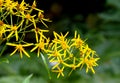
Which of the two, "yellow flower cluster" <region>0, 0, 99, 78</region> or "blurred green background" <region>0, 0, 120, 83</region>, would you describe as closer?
"yellow flower cluster" <region>0, 0, 99, 78</region>

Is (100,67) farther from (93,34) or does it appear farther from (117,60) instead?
(93,34)

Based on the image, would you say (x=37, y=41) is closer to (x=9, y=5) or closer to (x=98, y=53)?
(x=9, y=5)

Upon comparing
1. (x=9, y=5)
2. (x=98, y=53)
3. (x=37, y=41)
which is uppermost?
(x=9, y=5)

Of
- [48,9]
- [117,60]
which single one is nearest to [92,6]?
[48,9]

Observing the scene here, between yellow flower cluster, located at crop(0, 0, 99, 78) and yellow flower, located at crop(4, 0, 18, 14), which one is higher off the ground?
yellow flower, located at crop(4, 0, 18, 14)

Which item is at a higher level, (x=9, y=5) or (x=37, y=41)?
(x=9, y=5)

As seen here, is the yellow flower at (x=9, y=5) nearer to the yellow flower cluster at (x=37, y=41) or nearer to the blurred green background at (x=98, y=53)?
the yellow flower cluster at (x=37, y=41)

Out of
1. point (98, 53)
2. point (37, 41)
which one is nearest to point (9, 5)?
point (37, 41)

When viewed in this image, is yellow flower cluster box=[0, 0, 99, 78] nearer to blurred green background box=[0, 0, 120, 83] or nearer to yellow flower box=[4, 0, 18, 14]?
yellow flower box=[4, 0, 18, 14]

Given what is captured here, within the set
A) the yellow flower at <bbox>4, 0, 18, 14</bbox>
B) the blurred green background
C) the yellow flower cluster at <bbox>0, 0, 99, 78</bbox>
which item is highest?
the yellow flower at <bbox>4, 0, 18, 14</bbox>

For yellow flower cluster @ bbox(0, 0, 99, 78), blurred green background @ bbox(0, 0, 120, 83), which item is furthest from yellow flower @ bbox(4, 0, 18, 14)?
blurred green background @ bbox(0, 0, 120, 83)
